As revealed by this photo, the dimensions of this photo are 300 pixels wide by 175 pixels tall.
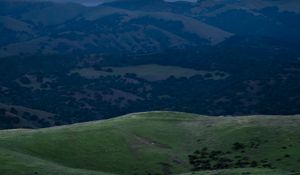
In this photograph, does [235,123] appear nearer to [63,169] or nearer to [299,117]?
[299,117]

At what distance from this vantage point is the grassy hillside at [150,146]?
8812 centimetres

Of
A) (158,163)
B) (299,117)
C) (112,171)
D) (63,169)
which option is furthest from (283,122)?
(63,169)

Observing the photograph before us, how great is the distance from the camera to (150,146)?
10569 centimetres

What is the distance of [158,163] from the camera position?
95.9 m

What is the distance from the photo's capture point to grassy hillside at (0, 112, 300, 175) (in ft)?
289

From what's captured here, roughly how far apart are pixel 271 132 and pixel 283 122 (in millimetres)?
10458

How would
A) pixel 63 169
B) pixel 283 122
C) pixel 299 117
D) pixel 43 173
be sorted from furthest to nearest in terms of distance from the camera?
pixel 299 117 → pixel 283 122 → pixel 63 169 → pixel 43 173

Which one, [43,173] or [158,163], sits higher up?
[43,173]

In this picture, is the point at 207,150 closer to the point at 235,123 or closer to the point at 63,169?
the point at 235,123

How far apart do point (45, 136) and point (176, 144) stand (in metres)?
26.6

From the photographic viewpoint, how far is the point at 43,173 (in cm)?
7288

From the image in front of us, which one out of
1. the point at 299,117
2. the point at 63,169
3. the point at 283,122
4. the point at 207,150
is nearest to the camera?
the point at 63,169

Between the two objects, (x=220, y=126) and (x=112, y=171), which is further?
(x=220, y=126)

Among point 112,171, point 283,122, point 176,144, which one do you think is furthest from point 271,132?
point 112,171
